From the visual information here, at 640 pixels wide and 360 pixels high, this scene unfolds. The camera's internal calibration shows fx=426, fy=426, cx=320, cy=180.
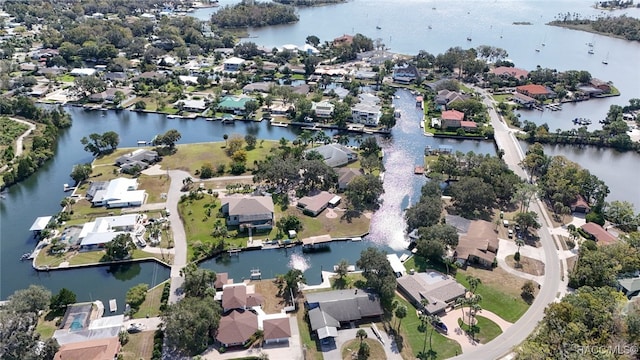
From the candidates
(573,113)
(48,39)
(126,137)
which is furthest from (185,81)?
(573,113)

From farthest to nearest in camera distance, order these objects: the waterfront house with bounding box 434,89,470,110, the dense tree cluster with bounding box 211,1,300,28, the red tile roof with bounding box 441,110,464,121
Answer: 1. the dense tree cluster with bounding box 211,1,300,28
2. the waterfront house with bounding box 434,89,470,110
3. the red tile roof with bounding box 441,110,464,121

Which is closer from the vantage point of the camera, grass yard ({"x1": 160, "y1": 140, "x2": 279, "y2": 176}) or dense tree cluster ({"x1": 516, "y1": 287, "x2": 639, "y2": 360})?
dense tree cluster ({"x1": 516, "y1": 287, "x2": 639, "y2": 360})

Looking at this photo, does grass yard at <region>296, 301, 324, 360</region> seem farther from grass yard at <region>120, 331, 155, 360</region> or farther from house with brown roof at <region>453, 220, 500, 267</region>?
house with brown roof at <region>453, 220, 500, 267</region>

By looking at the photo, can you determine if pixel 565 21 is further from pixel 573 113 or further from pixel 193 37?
pixel 193 37

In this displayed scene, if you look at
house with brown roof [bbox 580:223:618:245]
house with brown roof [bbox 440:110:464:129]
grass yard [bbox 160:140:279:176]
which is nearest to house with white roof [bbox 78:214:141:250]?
grass yard [bbox 160:140:279:176]

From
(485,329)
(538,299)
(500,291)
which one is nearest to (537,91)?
(538,299)
